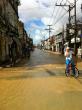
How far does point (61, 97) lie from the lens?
10914 mm

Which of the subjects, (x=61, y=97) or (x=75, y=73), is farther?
(x=75, y=73)

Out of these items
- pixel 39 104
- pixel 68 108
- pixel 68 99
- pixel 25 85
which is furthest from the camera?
pixel 25 85

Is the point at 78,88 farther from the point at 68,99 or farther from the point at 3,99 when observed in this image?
the point at 3,99

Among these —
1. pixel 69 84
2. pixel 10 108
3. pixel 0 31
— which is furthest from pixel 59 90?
pixel 0 31

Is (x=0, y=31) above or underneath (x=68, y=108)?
above

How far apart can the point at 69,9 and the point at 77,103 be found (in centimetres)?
4752

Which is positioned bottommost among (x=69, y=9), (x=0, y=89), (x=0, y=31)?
A: (x=0, y=89)

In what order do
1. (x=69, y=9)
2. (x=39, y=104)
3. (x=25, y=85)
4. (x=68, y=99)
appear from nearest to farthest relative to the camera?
(x=39, y=104) → (x=68, y=99) → (x=25, y=85) → (x=69, y=9)

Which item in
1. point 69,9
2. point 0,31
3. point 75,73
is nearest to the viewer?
point 75,73

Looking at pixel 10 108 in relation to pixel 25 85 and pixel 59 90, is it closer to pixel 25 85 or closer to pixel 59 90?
pixel 59 90

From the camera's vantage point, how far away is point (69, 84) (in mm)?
14320

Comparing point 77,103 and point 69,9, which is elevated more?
point 69,9

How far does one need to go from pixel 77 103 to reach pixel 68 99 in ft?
2.31

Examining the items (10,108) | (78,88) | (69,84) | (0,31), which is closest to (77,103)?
(10,108)
